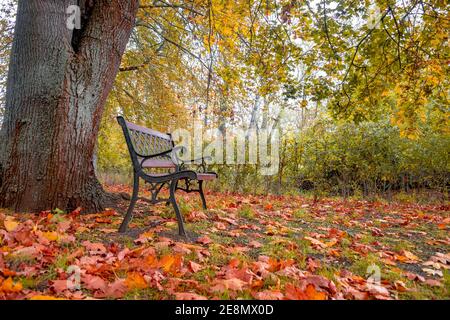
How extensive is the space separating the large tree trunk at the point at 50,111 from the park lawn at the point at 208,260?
0.98 ft

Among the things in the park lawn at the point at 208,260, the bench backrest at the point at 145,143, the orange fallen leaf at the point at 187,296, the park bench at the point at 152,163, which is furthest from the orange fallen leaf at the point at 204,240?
the orange fallen leaf at the point at 187,296

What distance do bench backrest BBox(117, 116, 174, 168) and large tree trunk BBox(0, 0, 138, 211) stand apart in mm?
608

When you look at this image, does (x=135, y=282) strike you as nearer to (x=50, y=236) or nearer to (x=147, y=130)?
(x=50, y=236)

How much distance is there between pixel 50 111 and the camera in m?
3.31

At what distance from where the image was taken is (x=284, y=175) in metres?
7.87

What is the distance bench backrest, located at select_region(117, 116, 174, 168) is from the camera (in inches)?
122

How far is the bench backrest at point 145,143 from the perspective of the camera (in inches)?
122

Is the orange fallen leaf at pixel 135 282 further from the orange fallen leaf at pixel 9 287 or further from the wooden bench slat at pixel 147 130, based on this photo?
the wooden bench slat at pixel 147 130

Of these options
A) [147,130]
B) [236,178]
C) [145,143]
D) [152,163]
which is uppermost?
[147,130]

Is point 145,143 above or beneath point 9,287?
above

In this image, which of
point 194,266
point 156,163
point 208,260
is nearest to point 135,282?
point 194,266

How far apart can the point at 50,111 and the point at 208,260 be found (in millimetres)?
2386
